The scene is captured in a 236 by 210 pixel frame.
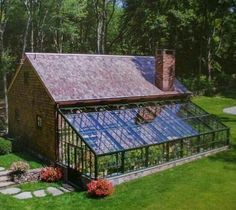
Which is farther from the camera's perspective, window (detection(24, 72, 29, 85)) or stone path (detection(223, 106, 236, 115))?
stone path (detection(223, 106, 236, 115))

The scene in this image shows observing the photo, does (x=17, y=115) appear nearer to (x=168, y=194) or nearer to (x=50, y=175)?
(x=50, y=175)

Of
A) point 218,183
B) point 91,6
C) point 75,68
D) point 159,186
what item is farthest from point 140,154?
point 91,6

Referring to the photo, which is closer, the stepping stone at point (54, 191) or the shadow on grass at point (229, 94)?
the stepping stone at point (54, 191)

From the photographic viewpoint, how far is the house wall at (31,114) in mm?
19234

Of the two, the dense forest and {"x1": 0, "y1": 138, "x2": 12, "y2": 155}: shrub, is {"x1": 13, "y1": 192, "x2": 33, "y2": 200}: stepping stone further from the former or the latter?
the dense forest

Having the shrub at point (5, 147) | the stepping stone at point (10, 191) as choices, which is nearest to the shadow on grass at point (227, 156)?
the stepping stone at point (10, 191)

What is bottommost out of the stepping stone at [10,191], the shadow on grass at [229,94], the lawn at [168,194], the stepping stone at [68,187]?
the stepping stone at [68,187]

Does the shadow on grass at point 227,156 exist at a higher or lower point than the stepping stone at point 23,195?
higher

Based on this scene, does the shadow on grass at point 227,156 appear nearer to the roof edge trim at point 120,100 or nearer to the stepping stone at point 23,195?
the roof edge trim at point 120,100

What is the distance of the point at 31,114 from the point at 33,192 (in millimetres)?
6100

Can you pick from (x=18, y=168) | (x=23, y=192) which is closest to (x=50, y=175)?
(x=18, y=168)

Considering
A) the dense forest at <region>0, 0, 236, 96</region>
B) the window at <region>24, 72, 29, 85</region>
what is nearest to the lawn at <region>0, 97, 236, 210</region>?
the window at <region>24, 72, 29, 85</region>

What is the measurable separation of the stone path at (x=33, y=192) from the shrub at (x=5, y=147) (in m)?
4.79

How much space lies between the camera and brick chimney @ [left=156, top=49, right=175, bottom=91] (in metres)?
24.4
